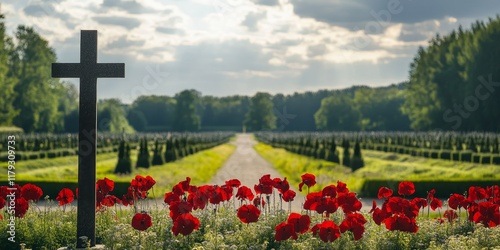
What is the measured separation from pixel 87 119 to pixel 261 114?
109 m

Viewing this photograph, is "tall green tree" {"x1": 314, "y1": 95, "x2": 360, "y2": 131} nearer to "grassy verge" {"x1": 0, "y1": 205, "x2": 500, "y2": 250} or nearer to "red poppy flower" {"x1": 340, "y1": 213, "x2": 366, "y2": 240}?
"grassy verge" {"x1": 0, "y1": 205, "x2": 500, "y2": 250}

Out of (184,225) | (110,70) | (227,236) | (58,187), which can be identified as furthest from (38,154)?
(184,225)

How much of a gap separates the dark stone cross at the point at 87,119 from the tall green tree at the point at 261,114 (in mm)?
107613

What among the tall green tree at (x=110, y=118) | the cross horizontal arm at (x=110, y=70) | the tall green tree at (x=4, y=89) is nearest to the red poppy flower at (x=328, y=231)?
the cross horizontal arm at (x=110, y=70)

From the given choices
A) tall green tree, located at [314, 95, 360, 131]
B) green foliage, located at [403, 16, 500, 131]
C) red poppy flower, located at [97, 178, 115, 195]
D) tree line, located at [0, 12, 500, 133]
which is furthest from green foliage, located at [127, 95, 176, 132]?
red poppy flower, located at [97, 178, 115, 195]

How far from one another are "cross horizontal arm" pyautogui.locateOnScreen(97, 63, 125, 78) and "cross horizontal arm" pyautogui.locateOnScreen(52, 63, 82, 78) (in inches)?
10.4

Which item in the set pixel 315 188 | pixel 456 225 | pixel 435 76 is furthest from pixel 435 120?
pixel 456 225

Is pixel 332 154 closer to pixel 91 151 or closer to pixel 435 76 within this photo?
pixel 91 151

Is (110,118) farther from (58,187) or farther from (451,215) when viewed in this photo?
(451,215)

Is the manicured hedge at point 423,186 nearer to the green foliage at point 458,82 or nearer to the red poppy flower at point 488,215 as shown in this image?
the red poppy flower at point 488,215

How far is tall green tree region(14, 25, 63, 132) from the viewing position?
58281 mm

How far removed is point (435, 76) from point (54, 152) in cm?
4098

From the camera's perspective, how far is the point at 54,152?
35.4 meters

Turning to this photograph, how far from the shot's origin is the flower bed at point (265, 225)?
636 centimetres
